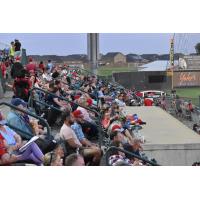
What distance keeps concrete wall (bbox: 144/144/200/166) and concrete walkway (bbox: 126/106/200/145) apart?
167 mm

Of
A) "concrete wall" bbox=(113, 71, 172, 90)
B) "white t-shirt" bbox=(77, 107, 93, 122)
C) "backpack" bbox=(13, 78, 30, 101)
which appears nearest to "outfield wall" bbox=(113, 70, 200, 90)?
"concrete wall" bbox=(113, 71, 172, 90)

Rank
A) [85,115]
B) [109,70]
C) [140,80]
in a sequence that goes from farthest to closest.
Answer: [140,80]
[109,70]
[85,115]

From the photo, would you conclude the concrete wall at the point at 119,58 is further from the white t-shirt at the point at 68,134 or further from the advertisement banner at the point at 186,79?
the white t-shirt at the point at 68,134

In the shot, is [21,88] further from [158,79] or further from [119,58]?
[158,79]

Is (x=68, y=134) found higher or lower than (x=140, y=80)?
higher

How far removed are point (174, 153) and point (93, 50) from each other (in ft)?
52.7

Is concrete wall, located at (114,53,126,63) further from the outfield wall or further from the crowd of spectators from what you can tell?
the crowd of spectators

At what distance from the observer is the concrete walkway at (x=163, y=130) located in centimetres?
1046

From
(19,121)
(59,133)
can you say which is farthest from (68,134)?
(59,133)

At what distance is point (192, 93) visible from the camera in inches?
1586

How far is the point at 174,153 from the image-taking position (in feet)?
32.6

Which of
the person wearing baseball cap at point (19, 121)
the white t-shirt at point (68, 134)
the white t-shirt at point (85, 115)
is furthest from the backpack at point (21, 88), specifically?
the white t-shirt at point (68, 134)

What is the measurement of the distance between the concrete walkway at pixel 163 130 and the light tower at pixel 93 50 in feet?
31.1
